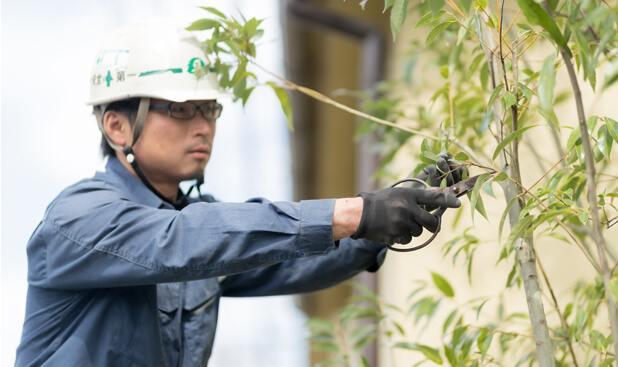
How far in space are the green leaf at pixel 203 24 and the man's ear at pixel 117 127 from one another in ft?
1.33

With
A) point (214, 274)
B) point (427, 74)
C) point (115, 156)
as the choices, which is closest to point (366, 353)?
point (427, 74)

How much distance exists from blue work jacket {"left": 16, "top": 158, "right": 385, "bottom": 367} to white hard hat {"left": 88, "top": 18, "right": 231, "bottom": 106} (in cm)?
21

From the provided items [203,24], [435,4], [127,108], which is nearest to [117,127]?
[127,108]

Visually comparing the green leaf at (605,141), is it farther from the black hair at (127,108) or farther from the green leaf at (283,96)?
the black hair at (127,108)

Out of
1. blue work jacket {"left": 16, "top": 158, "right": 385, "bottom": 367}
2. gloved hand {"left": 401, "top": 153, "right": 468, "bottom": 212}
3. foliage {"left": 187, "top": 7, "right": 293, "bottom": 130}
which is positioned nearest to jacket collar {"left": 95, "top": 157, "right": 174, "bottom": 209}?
blue work jacket {"left": 16, "top": 158, "right": 385, "bottom": 367}

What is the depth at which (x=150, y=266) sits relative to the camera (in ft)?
4.32

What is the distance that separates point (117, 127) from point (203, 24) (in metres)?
0.47

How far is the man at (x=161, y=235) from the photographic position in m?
1.26

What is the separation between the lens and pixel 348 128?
19.4 feet

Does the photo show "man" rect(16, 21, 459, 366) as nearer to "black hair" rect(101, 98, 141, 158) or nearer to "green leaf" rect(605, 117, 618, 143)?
"black hair" rect(101, 98, 141, 158)

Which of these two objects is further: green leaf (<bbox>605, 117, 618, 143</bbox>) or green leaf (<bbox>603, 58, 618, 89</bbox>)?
green leaf (<bbox>605, 117, 618, 143</bbox>)

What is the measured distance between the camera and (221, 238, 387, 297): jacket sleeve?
1.71 meters

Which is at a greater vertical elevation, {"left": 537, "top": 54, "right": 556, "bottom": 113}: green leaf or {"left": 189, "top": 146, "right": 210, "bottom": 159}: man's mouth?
{"left": 189, "top": 146, "right": 210, "bottom": 159}: man's mouth

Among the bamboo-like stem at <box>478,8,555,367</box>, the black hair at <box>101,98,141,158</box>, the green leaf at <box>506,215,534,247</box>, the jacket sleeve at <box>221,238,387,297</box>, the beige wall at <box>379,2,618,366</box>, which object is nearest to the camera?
the green leaf at <box>506,215,534,247</box>
